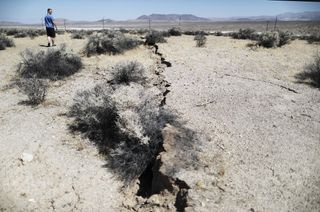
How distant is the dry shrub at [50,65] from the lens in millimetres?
9242

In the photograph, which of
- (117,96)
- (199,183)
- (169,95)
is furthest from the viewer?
(169,95)

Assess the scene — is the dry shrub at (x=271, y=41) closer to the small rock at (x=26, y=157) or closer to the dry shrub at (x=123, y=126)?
the dry shrub at (x=123, y=126)

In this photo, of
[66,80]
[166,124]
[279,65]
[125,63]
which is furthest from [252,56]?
[166,124]

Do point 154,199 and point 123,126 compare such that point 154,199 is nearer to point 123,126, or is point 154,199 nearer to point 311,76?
point 123,126

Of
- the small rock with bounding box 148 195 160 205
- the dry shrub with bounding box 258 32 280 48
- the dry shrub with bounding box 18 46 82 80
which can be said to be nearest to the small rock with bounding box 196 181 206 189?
the small rock with bounding box 148 195 160 205

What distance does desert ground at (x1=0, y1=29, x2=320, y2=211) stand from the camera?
389cm

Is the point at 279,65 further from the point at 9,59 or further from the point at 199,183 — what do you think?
the point at 9,59

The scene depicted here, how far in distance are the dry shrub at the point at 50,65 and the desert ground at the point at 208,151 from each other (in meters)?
0.62

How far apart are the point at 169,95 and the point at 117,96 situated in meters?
1.89

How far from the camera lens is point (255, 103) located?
6.74 m

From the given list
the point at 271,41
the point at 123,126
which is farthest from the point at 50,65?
the point at 271,41

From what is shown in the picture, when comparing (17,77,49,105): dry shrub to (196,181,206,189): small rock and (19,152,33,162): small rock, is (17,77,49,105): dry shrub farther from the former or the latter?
(196,181,206,189): small rock

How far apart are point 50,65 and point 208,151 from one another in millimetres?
6717

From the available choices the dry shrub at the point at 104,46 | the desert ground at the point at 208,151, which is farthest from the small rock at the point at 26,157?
the dry shrub at the point at 104,46
